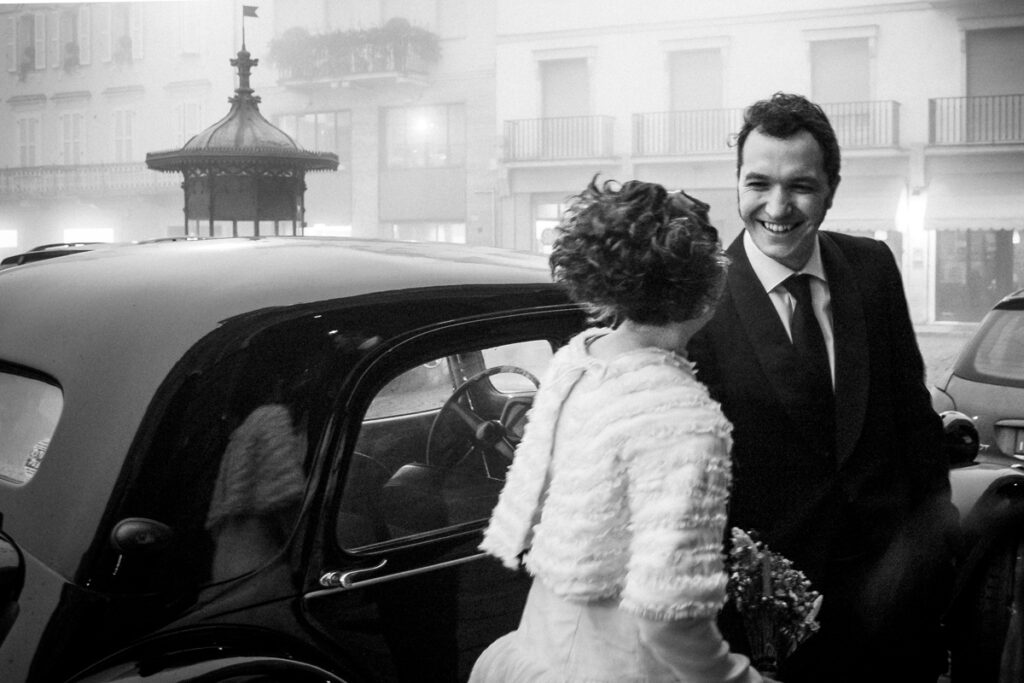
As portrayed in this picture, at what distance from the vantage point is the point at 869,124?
21703 millimetres

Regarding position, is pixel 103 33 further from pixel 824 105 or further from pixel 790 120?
pixel 790 120

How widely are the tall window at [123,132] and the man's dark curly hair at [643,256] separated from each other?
28964 mm

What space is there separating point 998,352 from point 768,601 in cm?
328

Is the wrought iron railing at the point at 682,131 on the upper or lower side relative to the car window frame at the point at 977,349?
upper

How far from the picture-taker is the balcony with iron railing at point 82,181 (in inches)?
1117

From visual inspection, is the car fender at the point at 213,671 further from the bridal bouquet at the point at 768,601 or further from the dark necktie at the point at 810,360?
the dark necktie at the point at 810,360

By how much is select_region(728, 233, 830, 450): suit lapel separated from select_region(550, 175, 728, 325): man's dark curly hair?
749 millimetres

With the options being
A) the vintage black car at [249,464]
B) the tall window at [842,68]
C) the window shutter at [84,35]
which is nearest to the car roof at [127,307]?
the vintage black car at [249,464]

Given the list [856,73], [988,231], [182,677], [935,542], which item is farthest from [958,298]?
[182,677]

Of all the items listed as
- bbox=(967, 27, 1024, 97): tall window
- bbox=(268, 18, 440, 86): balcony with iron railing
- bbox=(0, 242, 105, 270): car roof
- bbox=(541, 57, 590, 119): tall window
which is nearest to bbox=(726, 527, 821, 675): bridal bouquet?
bbox=(0, 242, 105, 270): car roof

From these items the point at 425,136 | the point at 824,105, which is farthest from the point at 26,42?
the point at 824,105

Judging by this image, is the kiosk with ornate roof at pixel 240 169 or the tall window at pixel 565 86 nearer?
the kiosk with ornate roof at pixel 240 169

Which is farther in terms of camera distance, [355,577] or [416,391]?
[416,391]

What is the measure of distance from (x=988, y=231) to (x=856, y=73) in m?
3.82
